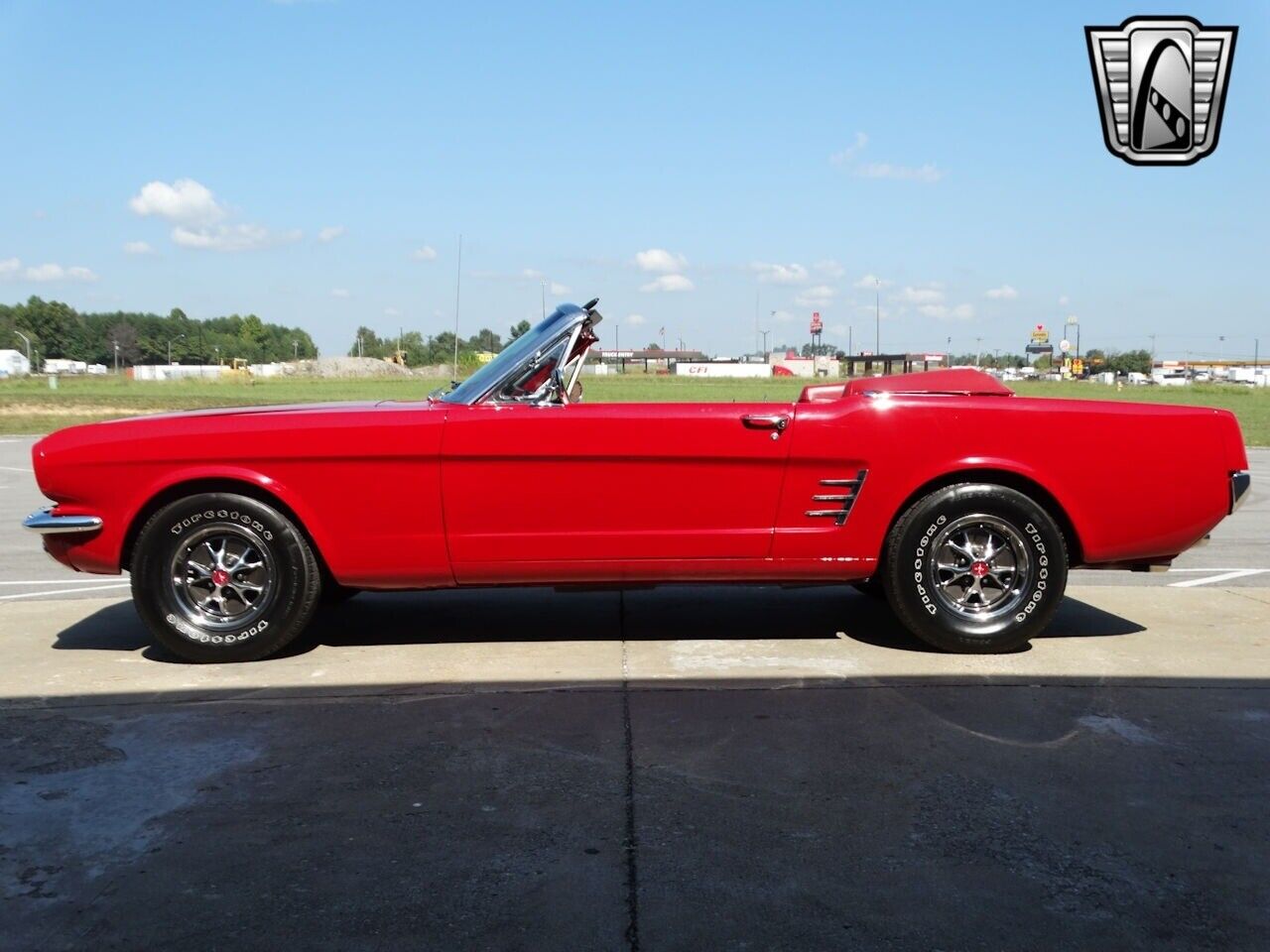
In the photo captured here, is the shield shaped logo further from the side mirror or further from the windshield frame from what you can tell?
the side mirror

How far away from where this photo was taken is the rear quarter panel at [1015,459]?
513cm

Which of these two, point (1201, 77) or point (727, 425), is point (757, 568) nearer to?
point (727, 425)

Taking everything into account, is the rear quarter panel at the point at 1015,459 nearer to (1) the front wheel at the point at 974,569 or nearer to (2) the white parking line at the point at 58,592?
(1) the front wheel at the point at 974,569

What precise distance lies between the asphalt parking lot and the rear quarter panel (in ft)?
1.83

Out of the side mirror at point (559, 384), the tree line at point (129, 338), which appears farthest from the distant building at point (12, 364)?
the side mirror at point (559, 384)

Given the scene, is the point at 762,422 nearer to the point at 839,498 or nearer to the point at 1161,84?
the point at 839,498

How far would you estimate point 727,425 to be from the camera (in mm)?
5090

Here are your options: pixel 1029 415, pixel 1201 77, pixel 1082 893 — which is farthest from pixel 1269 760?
pixel 1201 77

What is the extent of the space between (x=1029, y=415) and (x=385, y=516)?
9.20ft

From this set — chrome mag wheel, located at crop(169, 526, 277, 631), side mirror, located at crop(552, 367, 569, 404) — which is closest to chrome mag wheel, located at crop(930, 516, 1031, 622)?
side mirror, located at crop(552, 367, 569, 404)

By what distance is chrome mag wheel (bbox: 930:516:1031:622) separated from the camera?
204 inches

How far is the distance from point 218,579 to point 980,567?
3294 millimetres

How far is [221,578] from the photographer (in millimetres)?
→ 5090

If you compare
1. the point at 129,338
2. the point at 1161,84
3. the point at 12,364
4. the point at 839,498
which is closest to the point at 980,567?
the point at 839,498
